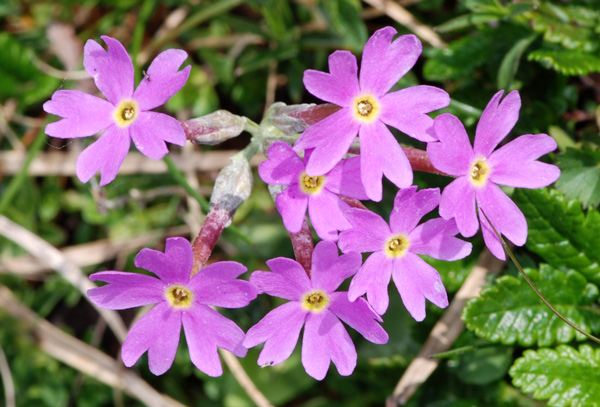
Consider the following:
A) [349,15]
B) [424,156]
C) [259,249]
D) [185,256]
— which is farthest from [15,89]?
[424,156]

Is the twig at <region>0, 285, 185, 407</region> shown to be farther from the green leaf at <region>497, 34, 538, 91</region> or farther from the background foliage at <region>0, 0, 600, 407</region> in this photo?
the green leaf at <region>497, 34, 538, 91</region>

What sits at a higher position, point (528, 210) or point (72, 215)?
point (528, 210)

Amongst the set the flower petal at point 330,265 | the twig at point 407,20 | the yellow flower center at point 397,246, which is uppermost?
the twig at point 407,20

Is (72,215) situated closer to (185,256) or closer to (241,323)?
(241,323)

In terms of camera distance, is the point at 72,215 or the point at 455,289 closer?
the point at 455,289

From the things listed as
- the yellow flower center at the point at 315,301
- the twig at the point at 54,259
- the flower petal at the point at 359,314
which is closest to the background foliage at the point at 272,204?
the twig at the point at 54,259

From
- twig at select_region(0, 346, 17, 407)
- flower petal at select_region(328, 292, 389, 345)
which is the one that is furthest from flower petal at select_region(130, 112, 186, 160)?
twig at select_region(0, 346, 17, 407)

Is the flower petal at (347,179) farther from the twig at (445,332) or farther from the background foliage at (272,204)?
the twig at (445,332)

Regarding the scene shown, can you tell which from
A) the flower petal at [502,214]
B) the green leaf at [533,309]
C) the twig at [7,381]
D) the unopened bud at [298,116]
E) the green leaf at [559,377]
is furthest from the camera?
the twig at [7,381]
